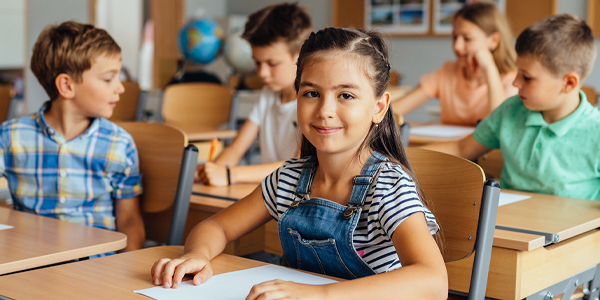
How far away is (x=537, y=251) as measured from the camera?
4.24 ft

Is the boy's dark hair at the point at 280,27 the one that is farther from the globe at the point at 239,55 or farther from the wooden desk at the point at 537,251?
the globe at the point at 239,55

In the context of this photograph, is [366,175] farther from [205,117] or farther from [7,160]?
[205,117]

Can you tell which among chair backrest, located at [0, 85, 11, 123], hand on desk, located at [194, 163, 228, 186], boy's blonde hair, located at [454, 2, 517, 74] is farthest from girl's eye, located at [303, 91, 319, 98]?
chair backrest, located at [0, 85, 11, 123]

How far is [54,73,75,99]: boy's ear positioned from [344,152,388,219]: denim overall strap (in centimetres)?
96

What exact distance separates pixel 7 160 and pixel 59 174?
0.47 feet

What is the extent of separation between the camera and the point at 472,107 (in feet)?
9.67

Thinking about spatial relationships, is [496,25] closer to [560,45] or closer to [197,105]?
[560,45]

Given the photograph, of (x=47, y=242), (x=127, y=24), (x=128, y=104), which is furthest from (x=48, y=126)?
(x=127, y=24)

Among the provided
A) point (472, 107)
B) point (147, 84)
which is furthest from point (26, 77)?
point (472, 107)

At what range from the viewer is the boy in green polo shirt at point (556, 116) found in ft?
5.77

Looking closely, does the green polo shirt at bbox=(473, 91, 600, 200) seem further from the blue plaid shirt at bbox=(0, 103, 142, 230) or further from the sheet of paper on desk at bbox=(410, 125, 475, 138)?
the blue plaid shirt at bbox=(0, 103, 142, 230)

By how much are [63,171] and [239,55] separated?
10.2 feet

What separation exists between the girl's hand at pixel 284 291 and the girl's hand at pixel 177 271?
0.18 m

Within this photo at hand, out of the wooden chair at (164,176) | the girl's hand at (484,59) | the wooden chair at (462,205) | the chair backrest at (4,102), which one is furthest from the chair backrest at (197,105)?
the wooden chair at (462,205)
